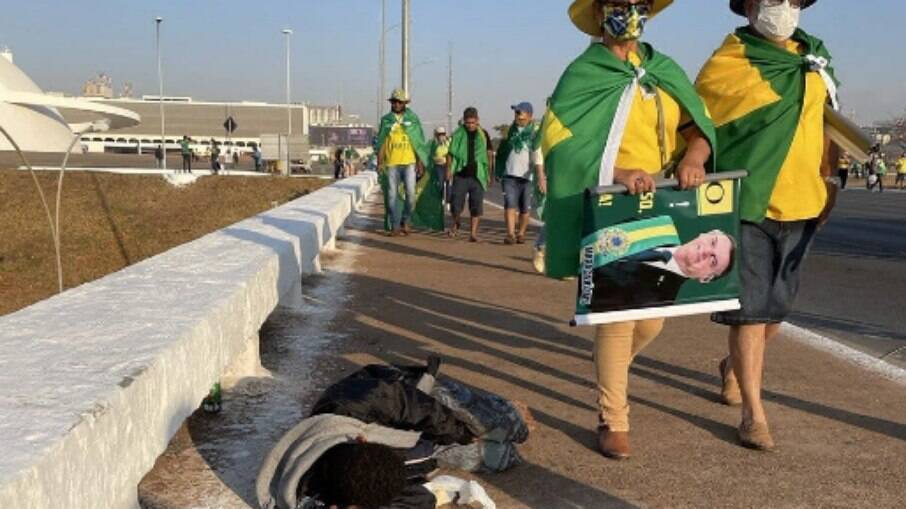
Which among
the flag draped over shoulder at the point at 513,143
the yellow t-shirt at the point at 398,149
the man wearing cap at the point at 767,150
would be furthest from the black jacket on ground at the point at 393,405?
the yellow t-shirt at the point at 398,149

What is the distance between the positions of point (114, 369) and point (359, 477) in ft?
2.42

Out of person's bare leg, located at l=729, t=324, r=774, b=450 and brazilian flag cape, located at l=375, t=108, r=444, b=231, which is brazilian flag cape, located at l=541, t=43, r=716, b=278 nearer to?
person's bare leg, located at l=729, t=324, r=774, b=450

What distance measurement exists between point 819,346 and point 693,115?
271cm

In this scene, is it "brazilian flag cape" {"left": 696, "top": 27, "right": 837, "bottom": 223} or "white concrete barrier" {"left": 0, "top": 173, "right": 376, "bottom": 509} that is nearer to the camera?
"white concrete barrier" {"left": 0, "top": 173, "right": 376, "bottom": 509}

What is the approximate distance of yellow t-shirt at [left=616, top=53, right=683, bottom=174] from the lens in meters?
3.53

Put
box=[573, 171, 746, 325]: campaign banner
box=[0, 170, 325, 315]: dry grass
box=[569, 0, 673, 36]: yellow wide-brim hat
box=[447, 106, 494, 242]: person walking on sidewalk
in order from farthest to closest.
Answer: box=[0, 170, 325, 315]: dry grass, box=[447, 106, 494, 242]: person walking on sidewalk, box=[569, 0, 673, 36]: yellow wide-brim hat, box=[573, 171, 746, 325]: campaign banner

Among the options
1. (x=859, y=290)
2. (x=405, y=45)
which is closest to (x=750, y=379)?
(x=859, y=290)

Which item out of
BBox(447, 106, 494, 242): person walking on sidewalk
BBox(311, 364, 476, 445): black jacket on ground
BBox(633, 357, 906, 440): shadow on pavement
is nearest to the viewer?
BBox(311, 364, 476, 445): black jacket on ground

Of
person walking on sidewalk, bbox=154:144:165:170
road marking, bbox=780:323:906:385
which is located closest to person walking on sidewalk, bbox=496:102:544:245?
road marking, bbox=780:323:906:385

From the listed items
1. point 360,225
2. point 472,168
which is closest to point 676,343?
point 472,168

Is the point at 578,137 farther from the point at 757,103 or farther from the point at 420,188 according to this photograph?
the point at 420,188

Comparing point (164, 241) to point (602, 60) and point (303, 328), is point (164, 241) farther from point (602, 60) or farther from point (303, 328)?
point (602, 60)

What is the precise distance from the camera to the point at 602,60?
138 inches

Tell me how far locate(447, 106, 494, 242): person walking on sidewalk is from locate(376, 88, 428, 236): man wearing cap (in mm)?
457
